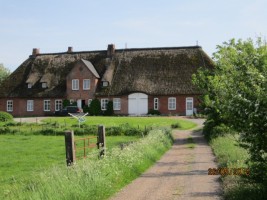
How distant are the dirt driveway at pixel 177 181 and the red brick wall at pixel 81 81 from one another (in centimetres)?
4103

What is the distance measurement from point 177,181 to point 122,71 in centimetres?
4948

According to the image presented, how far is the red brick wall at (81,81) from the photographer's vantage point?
206ft

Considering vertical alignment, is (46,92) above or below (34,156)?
above

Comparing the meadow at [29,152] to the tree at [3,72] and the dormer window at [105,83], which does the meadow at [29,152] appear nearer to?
the dormer window at [105,83]

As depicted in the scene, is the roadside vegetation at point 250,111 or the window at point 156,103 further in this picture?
the window at point 156,103

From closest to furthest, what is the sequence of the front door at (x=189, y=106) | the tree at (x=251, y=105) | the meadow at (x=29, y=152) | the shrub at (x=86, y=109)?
the tree at (x=251, y=105)
the meadow at (x=29, y=152)
the front door at (x=189, y=106)
the shrub at (x=86, y=109)

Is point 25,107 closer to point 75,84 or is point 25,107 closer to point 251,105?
point 75,84

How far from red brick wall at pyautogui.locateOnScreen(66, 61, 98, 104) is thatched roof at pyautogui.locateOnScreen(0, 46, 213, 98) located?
73cm

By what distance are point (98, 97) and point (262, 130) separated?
174 feet

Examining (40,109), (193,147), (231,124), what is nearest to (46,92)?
(40,109)

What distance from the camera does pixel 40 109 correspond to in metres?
65.0

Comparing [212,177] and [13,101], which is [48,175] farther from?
[13,101]

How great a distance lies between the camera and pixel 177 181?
49.5 feet

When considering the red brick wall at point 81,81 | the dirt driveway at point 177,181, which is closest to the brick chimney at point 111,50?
the red brick wall at point 81,81
